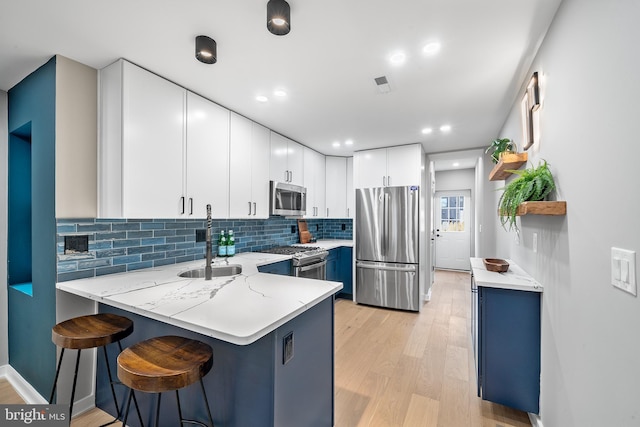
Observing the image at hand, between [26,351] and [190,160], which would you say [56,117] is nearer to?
[190,160]

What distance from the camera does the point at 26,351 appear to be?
205 cm

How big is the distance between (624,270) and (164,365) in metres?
1.65

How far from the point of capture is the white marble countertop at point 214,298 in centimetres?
111

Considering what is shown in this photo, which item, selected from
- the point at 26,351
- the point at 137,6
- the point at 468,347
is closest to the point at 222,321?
the point at 137,6

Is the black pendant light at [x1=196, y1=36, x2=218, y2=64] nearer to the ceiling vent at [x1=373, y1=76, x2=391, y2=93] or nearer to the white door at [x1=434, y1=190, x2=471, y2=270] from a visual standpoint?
the ceiling vent at [x1=373, y1=76, x2=391, y2=93]

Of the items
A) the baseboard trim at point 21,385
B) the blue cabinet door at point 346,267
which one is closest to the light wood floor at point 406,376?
the baseboard trim at point 21,385

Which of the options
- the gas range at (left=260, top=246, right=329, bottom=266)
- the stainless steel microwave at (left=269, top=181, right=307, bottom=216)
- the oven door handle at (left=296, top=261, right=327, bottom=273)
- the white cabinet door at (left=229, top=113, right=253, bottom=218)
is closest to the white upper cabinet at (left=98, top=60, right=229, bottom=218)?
the white cabinet door at (left=229, top=113, right=253, bottom=218)

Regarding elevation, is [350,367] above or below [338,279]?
below

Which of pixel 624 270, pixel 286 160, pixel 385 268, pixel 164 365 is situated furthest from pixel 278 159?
pixel 624 270

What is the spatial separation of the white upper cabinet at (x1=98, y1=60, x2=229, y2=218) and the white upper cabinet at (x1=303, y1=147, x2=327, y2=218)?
182 centimetres

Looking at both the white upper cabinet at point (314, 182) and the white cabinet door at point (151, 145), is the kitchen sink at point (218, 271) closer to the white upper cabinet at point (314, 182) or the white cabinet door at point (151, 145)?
the white cabinet door at point (151, 145)

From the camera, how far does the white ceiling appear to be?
4.60 feet

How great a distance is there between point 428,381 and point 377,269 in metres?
1.87

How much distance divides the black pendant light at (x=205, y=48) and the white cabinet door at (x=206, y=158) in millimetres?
739
